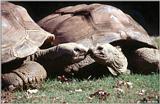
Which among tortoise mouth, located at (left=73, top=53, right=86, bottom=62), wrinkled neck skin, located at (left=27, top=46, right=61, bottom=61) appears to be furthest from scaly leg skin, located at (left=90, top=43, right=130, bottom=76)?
wrinkled neck skin, located at (left=27, top=46, right=61, bottom=61)

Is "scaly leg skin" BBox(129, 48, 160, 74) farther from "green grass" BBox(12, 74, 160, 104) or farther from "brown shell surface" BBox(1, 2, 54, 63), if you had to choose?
"brown shell surface" BBox(1, 2, 54, 63)

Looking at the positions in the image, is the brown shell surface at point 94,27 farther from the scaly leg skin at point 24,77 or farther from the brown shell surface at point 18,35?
the scaly leg skin at point 24,77

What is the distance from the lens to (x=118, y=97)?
5965mm

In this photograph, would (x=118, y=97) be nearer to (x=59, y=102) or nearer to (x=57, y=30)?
(x=59, y=102)

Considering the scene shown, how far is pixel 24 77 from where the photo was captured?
6.37 meters

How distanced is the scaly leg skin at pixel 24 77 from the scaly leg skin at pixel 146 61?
1454mm

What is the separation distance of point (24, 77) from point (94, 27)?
1541 mm

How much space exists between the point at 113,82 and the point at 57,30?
1.49 m

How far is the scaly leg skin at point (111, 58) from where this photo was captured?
6.97 meters

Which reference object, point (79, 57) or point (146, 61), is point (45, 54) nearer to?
point (79, 57)

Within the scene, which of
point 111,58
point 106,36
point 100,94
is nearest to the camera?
point 100,94

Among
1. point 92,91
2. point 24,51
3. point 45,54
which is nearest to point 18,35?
point 24,51

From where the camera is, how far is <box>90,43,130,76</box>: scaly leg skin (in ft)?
22.9

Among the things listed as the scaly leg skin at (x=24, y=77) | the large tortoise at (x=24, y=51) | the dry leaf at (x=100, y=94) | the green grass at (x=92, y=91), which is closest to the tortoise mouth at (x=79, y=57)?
the large tortoise at (x=24, y=51)
